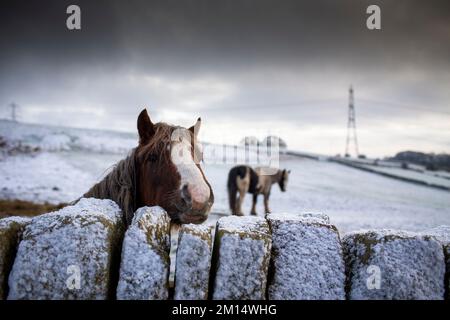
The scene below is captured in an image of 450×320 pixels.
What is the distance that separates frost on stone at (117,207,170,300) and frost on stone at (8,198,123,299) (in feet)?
0.41

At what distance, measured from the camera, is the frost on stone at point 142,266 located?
1.69 m

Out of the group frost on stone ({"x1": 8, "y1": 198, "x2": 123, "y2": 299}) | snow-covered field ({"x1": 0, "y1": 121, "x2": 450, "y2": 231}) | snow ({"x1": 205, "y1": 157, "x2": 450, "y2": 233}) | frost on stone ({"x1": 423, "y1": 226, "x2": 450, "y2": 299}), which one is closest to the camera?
frost on stone ({"x1": 8, "y1": 198, "x2": 123, "y2": 299})

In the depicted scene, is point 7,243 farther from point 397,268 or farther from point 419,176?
point 419,176

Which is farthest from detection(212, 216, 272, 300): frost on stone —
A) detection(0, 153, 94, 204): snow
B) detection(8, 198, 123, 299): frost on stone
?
detection(0, 153, 94, 204): snow

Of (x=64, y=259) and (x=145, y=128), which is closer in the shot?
(x=64, y=259)

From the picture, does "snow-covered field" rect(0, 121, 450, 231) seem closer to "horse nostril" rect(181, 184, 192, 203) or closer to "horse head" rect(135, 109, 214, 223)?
"horse head" rect(135, 109, 214, 223)

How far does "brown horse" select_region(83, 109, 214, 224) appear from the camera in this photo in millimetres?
2365

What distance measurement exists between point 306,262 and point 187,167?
3.83 ft

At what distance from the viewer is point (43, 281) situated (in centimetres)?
166

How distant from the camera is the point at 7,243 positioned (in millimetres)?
1784

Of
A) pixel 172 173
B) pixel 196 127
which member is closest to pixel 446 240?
pixel 172 173
